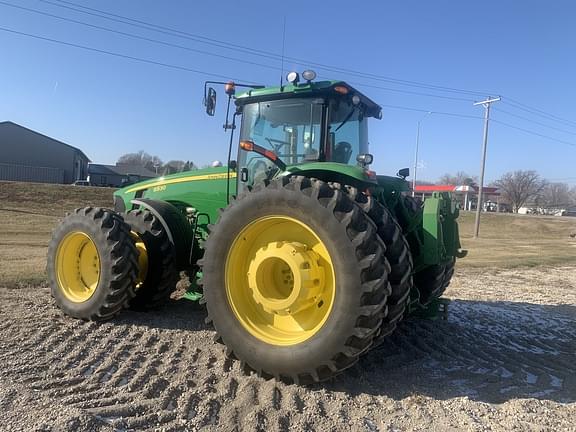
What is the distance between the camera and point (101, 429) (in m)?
3.06

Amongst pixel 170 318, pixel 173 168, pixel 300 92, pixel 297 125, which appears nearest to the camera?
pixel 300 92

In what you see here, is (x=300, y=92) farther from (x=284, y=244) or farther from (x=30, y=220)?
(x=30, y=220)

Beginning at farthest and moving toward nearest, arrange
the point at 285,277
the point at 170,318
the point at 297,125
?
the point at 170,318
the point at 297,125
the point at 285,277

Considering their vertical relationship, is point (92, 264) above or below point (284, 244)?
below

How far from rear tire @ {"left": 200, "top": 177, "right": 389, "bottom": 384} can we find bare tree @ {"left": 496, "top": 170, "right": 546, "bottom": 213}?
8926 cm

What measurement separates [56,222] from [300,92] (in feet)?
59.5

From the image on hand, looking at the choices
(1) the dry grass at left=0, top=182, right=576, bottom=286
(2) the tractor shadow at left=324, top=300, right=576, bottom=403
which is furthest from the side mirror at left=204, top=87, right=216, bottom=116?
(1) the dry grass at left=0, top=182, right=576, bottom=286

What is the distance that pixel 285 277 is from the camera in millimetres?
4375

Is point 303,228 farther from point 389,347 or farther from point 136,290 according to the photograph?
point 136,290

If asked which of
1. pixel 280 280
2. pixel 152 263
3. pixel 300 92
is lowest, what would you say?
pixel 152 263

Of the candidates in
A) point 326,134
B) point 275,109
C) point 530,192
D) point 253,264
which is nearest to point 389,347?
point 253,264

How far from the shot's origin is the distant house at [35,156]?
166 ft

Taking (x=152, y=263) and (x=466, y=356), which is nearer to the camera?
(x=466, y=356)

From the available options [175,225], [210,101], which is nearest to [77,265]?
[175,225]
